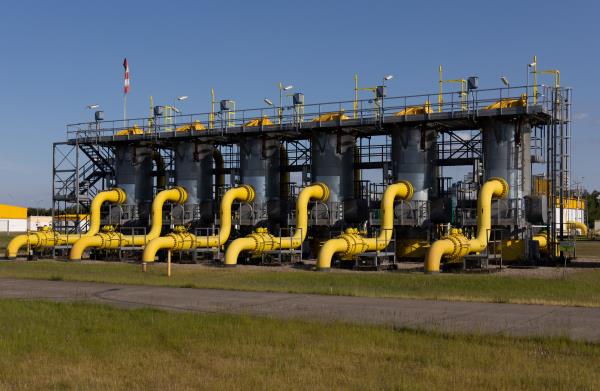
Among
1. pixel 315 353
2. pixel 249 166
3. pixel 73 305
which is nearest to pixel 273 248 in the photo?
pixel 249 166

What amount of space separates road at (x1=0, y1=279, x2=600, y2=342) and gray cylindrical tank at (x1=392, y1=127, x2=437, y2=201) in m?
22.4

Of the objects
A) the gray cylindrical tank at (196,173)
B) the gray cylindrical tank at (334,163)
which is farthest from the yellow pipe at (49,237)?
the gray cylindrical tank at (334,163)

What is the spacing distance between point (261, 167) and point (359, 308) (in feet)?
106

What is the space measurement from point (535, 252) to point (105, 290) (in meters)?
26.9

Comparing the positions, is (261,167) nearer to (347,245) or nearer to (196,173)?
(196,173)

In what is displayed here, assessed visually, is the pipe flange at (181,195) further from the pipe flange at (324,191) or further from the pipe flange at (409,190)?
the pipe flange at (409,190)

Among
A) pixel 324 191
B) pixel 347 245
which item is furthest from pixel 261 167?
pixel 347 245

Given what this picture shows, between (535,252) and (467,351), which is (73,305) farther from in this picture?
(535,252)

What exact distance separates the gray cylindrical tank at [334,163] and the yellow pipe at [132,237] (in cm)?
1093

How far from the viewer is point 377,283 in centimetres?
3045

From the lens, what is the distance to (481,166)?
46062 millimetres

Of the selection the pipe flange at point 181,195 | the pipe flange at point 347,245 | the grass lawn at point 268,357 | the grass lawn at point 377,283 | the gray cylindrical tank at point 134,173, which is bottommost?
the grass lawn at point 377,283

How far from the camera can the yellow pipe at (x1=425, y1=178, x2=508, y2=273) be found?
3662 centimetres

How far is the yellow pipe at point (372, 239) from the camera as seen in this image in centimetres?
3966
